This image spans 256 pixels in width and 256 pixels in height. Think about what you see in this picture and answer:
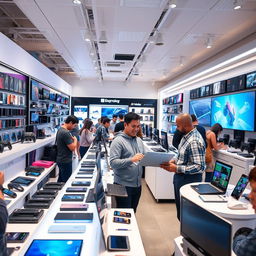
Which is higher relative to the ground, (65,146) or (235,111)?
(235,111)

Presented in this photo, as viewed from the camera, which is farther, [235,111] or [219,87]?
[219,87]

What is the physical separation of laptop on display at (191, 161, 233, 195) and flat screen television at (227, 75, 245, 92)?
10.4 ft

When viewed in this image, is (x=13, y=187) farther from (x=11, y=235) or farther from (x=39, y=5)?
(x=39, y=5)

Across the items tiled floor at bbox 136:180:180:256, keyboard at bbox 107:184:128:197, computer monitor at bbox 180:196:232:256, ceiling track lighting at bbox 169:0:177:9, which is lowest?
tiled floor at bbox 136:180:180:256

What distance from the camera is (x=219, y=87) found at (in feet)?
19.9

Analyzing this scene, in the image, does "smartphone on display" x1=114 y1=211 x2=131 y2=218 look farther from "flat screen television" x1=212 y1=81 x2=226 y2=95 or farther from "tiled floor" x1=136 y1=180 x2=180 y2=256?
"flat screen television" x1=212 y1=81 x2=226 y2=95

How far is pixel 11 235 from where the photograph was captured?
1.65 m

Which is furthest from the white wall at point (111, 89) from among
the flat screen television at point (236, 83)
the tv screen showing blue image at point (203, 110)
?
the flat screen television at point (236, 83)

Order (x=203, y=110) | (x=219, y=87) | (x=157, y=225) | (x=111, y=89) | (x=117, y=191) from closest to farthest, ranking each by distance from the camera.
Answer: (x=117, y=191), (x=157, y=225), (x=219, y=87), (x=203, y=110), (x=111, y=89)

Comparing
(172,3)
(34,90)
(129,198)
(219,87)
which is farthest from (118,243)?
(219,87)

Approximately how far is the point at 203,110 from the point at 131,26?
3.63 meters

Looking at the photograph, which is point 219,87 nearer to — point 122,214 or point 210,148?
point 210,148

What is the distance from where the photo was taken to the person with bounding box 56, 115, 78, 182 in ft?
12.2

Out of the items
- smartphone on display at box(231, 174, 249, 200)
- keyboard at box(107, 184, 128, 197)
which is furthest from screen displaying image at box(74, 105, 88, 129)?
smartphone on display at box(231, 174, 249, 200)
